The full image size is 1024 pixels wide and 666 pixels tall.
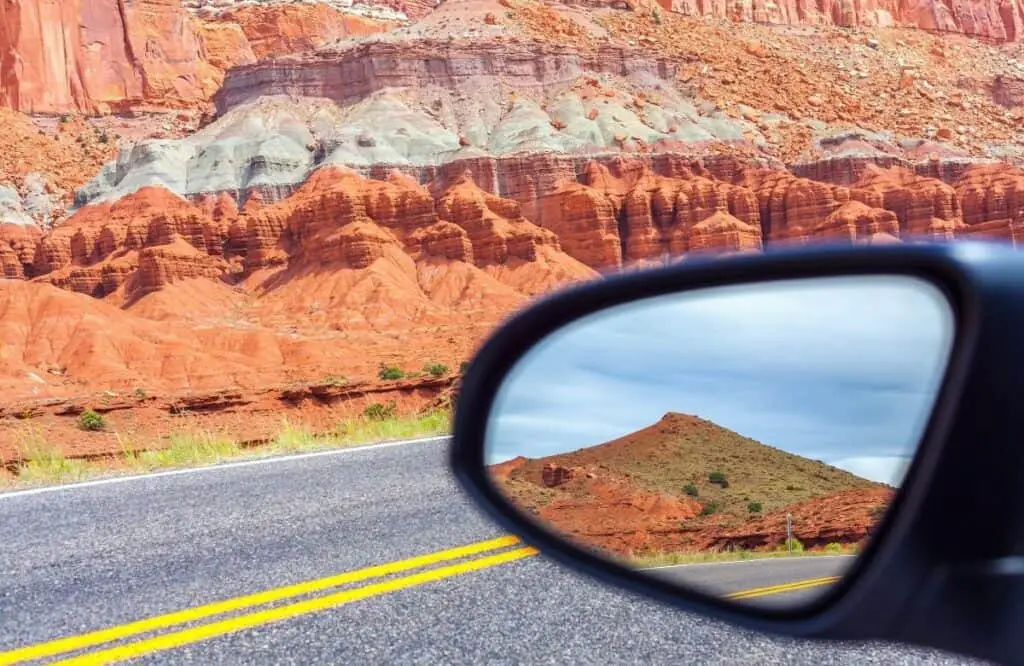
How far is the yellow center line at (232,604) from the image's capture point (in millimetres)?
3859

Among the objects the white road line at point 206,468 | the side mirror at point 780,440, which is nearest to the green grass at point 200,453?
the white road line at point 206,468

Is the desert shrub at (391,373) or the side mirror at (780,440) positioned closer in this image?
the side mirror at (780,440)

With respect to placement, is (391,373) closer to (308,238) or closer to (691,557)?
(691,557)

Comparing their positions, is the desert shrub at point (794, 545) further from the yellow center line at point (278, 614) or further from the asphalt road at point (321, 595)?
the asphalt road at point (321, 595)

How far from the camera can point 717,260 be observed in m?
1.67

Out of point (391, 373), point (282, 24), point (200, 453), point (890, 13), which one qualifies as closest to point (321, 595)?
point (200, 453)

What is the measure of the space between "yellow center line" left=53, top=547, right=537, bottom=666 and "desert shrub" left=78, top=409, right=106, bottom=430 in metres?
15.8

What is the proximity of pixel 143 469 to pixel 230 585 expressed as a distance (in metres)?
5.11

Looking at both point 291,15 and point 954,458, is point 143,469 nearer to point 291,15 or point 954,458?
point 954,458

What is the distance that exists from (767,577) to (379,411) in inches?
691

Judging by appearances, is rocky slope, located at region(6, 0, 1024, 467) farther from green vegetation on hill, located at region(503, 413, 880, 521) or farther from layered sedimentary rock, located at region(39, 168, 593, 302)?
green vegetation on hill, located at region(503, 413, 880, 521)

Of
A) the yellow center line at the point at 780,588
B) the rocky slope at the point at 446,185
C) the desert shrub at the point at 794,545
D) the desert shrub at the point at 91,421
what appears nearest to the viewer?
the yellow center line at the point at 780,588

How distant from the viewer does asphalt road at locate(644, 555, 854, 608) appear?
1405 millimetres

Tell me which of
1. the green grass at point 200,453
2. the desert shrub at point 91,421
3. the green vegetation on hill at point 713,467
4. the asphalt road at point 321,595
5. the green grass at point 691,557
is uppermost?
the green vegetation on hill at point 713,467
